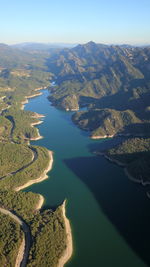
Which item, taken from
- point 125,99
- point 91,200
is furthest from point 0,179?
point 125,99

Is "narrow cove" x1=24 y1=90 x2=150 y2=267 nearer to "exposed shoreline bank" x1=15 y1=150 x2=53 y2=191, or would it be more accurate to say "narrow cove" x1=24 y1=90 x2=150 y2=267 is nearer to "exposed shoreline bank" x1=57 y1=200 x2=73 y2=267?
"exposed shoreline bank" x1=57 y1=200 x2=73 y2=267

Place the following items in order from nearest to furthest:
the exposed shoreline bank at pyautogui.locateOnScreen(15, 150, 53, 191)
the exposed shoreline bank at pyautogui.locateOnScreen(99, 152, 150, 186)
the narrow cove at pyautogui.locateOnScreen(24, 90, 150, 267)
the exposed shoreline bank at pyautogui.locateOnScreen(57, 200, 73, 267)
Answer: the exposed shoreline bank at pyautogui.locateOnScreen(57, 200, 73, 267) → the narrow cove at pyautogui.locateOnScreen(24, 90, 150, 267) → the exposed shoreline bank at pyautogui.locateOnScreen(15, 150, 53, 191) → the exposed shoreline bank at pyautogui.locateOnScreen(99, 152, 150, 186)

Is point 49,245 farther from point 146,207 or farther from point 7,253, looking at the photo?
point 146,207

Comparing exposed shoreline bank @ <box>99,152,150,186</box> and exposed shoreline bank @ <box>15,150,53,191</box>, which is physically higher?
exposed shoreline bank @ <box>99,152,150,186</box>

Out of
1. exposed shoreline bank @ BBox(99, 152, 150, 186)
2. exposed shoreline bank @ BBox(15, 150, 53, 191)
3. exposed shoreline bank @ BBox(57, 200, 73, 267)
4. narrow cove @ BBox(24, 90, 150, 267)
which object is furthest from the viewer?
exposed shoreline bank @ BBox(99, 152, 150, 186)

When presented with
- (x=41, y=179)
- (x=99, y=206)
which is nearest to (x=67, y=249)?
(x=99, y=206)

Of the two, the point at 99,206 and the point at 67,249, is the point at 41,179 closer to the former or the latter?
the point at 99,206

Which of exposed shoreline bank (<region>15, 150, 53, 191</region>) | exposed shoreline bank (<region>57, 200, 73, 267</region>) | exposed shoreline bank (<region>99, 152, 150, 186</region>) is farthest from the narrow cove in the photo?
exposed shoreline bank (<region>15, 150, 53, 191</region>)

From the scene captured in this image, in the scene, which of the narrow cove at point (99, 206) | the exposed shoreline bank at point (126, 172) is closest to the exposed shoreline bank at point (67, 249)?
the narrow cove at point (99, 206)

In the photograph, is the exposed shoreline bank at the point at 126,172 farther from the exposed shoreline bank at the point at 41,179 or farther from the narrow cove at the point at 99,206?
the exposed shoreline bank at the point at 41,179
